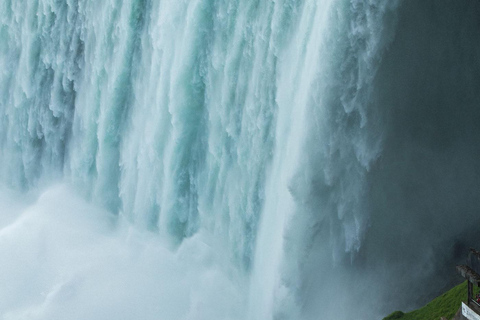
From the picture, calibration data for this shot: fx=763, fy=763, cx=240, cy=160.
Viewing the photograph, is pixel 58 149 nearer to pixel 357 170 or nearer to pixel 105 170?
pixel 105 170

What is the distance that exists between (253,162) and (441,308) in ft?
14.1

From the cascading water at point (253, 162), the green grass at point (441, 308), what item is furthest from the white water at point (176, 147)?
the green grass at point (441, 308)

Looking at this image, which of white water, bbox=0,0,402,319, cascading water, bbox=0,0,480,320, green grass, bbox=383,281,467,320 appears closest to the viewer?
green grass, bbox=383,281,467,320

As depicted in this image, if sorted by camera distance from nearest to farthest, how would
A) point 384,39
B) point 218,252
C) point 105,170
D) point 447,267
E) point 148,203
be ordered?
point 384,39 < point 447,267 < point 218,252 < point 148,203 < point 105,170

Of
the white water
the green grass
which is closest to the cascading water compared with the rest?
the white water

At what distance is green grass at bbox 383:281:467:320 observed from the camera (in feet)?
37.1

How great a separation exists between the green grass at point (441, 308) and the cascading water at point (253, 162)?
1.24 meters

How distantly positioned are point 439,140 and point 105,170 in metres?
8.21

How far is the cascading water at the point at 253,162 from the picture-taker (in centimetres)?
1248

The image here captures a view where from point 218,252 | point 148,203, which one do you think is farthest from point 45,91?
point 218,252

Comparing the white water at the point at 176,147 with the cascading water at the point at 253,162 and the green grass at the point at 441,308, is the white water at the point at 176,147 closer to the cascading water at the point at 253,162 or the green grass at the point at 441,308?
the cascading water at the point at 253,162

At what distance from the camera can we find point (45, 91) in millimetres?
20281

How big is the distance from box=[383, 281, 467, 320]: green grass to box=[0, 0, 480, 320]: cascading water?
1239 mm

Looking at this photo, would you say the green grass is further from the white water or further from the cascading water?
the white water
